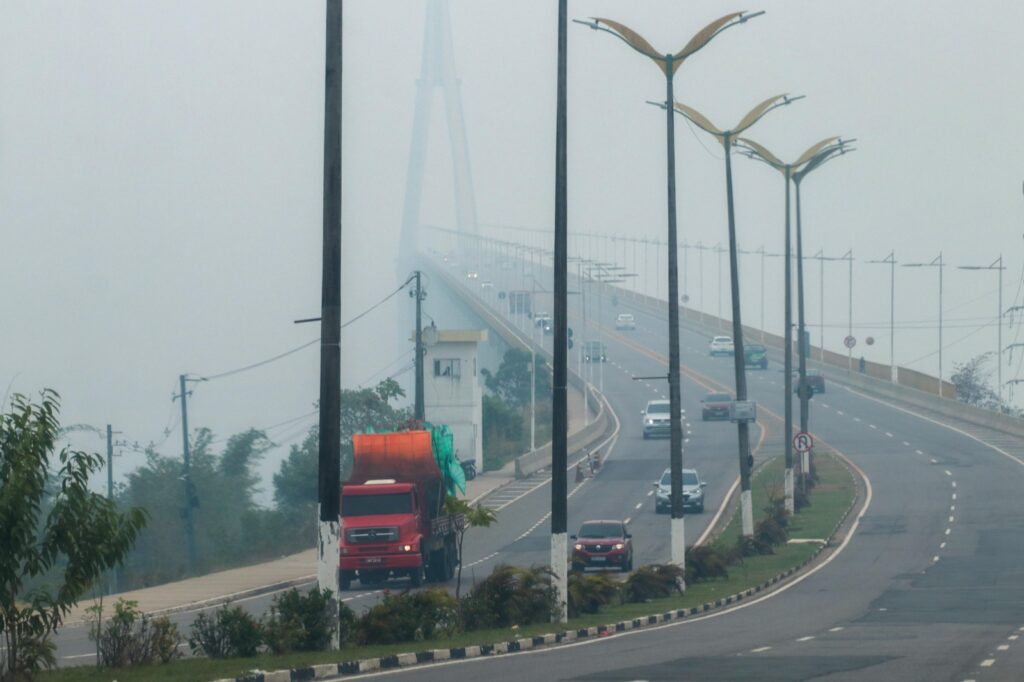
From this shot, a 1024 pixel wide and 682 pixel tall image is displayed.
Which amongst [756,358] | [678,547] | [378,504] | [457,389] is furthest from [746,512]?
[756,358]

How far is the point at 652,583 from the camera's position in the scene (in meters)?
33.2

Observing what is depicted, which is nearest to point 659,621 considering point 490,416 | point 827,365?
point 490,416

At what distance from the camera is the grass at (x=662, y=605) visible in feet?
55.8

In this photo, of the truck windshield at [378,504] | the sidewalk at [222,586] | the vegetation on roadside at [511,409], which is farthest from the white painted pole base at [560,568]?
the vegetation on roadside at [511,409]

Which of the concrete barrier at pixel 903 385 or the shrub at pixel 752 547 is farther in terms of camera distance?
the concrete barrier at pixel 903 385

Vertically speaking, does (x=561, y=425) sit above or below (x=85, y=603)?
above

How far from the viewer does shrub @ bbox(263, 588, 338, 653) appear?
19.7m

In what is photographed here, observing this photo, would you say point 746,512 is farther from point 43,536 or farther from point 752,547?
point 43,536

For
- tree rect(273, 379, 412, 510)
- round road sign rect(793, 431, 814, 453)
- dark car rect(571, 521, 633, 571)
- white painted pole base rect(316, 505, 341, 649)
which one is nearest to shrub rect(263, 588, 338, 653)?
white painted pole base rect(316, 505, 341, 649)

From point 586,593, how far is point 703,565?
9.76 metres

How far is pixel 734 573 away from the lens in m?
40.6

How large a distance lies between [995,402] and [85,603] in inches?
4571

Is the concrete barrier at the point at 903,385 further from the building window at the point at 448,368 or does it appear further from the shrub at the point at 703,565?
the shrub at the point at 703,565

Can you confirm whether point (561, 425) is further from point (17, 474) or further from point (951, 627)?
point (17, 474)
